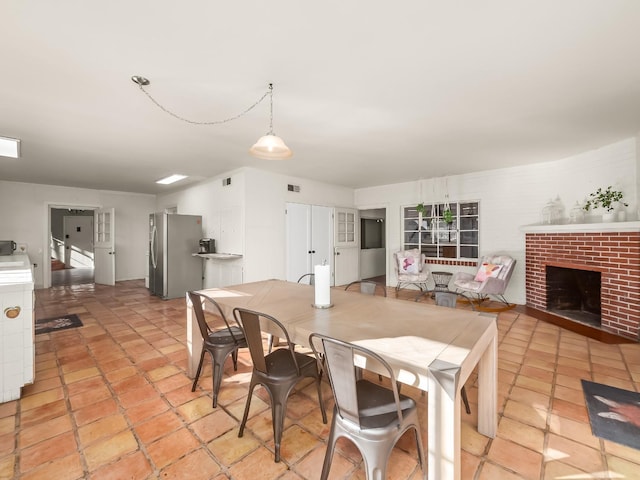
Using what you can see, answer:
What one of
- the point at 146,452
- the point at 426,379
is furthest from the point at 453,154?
the point at 146,452

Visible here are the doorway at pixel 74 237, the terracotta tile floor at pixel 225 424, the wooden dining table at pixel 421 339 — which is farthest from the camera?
the doorway at pixel 74 237

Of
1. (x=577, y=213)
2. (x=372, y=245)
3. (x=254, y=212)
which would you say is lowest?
(x=372, y=245)

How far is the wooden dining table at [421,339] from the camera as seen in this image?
3.69 feet

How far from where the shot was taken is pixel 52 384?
2.39 m

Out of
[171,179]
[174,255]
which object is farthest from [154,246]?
[171,179]

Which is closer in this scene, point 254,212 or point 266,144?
point 266,144

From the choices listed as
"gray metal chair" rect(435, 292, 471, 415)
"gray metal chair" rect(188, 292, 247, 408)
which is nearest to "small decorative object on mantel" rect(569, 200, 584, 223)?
"gray metal chair" rect(435, 292, 471, 415)

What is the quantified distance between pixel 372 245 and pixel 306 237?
2.80 meters

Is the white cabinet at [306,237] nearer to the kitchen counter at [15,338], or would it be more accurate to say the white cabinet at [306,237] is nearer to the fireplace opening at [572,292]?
the fireplace opening at [572,292]

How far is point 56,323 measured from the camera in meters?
3.94

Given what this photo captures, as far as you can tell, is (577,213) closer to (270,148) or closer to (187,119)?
(270,148)

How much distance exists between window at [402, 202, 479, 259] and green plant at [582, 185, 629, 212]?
1.67 meters

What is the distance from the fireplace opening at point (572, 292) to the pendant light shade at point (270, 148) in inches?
170

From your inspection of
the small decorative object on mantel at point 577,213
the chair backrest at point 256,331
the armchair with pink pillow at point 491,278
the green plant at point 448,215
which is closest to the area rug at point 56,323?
the chair backrest at point 256,331
